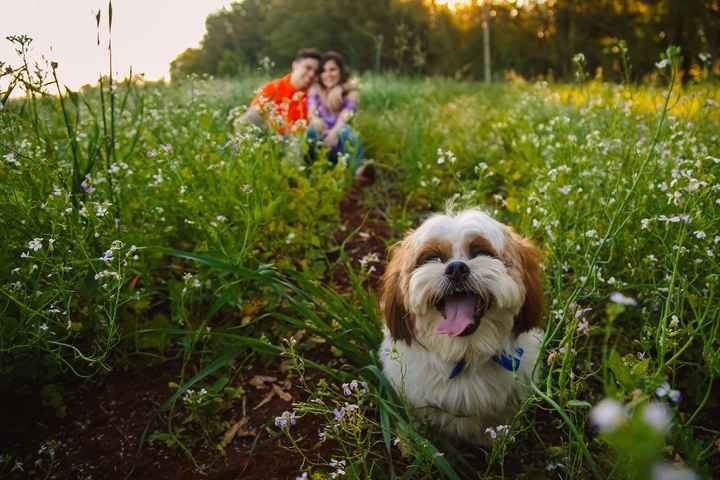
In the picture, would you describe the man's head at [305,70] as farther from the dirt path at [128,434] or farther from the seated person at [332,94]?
the dirt path at [128,434]

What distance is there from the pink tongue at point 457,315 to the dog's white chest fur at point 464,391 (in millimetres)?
222

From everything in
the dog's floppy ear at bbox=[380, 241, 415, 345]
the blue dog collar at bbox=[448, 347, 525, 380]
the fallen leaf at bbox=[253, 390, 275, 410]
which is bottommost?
the fallen leaf at bbox=[253, 390, 275, 410]

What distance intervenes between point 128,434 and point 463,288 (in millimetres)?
1850

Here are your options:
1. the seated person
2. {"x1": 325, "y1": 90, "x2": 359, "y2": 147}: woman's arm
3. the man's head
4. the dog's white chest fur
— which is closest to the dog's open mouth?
the dog's white chest fur

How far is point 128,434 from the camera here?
8.32ft

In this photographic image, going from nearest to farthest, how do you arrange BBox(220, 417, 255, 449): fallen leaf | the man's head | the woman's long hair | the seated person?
BBox(220, 417, 255, 449): fallen leaf < the man's head < the seated person < the woman's long hair

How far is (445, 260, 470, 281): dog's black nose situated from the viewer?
7.12 ft

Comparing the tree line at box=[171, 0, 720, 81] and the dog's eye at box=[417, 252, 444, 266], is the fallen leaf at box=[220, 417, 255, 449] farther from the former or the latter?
the tree line at box=[171, 0, 720, 81]

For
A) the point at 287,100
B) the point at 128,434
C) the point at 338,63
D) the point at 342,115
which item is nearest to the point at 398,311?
the point at 128,434

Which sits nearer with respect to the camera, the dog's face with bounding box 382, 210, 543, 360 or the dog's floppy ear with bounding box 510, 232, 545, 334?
the dog's face with bounding box 382, 210, 543, 360

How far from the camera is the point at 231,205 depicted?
3.29 metres

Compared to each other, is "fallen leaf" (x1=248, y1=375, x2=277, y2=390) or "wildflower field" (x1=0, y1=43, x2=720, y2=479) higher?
"wildflower field" (x1=0, y1=43, x2=720, y2=479)

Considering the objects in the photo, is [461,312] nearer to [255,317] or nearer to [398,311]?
[398,311]

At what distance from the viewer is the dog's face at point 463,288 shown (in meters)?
2.17
